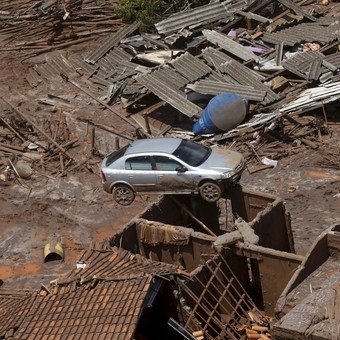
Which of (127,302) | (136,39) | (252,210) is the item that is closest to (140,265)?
(127,302)

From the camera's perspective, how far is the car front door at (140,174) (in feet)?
82.9

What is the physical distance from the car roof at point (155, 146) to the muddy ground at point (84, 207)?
223 centimetres

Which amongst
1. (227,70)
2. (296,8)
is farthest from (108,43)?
(296,8)

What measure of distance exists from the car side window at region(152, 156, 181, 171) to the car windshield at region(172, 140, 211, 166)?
0.76 ft

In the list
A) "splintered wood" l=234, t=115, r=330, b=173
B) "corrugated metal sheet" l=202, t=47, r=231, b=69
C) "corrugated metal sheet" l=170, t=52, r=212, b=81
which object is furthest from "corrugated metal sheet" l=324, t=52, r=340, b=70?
"corrugated metal sheet" l=170, t=52, r=212, b=81

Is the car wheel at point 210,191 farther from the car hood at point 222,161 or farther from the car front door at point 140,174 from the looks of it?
the car front door at point 140,174

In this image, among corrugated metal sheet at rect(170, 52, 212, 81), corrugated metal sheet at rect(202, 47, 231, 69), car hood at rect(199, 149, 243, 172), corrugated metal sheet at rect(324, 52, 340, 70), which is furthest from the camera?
corrugated metal sheet at rect(202, 47, 231, 69)

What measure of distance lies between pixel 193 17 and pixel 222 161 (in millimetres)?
14426

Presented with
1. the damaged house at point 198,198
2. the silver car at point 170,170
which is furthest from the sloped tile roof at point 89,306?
the silver car at point 170,170

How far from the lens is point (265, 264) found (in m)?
20.6

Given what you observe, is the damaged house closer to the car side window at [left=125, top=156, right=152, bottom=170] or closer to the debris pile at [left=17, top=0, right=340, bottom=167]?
the debris pile at [left=17, top=0, right=340, bottom=167]

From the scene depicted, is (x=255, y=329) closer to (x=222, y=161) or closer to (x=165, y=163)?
(x=222, y=161)

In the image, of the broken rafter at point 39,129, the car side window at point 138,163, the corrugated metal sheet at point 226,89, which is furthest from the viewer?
the corrugated metal sheet at point 226,89

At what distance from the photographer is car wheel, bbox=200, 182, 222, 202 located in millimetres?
24438
